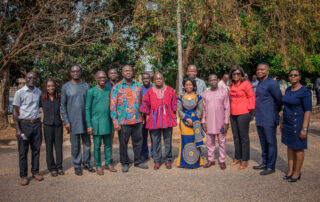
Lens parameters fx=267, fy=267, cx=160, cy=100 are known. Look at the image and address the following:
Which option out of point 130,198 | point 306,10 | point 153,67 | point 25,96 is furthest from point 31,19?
point 306,10

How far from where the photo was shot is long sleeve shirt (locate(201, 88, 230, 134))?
4.96m

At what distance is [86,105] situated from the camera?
15.6ft

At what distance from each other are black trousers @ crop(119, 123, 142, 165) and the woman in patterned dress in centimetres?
82

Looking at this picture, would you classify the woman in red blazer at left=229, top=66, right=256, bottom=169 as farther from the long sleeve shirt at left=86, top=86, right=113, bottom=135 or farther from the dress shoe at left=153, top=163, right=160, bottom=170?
the long sleeve shirt at left=86, top=86, right=113, bottom=135

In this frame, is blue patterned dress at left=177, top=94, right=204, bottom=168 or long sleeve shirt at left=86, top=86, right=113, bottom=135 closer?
long sleeve shirt at left=86, top=86, right=113, bottom=135

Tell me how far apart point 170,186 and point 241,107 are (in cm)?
194

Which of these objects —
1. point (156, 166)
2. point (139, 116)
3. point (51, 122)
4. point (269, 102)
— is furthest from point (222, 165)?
point (51, 122)

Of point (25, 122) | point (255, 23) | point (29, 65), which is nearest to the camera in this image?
point (25, 122)

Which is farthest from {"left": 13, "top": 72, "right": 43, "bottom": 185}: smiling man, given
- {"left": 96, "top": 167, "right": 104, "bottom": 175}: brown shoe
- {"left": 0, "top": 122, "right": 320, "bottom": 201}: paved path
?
{"left": 96, "top": 167, "right": 104, "bottom": 175}: brown shoe

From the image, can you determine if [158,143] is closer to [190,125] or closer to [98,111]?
[190,125]

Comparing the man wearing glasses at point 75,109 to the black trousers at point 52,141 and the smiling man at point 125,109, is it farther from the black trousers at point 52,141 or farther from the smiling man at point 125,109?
the smiling man at point 125,109

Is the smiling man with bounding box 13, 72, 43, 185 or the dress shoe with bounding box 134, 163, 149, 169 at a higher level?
the smiling man with bounding box 13, 72, 43, 185

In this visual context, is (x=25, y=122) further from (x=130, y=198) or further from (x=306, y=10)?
(x=306, y=10)

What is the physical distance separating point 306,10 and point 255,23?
2180 mm
